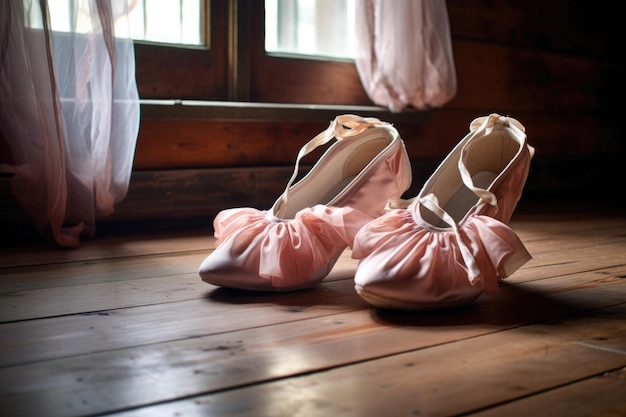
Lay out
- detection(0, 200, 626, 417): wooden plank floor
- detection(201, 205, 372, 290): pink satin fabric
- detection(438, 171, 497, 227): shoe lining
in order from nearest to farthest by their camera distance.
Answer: detection(0, 200, 626, 417): wooden plank floor
detection(201, 205, 372, 290): pink satin fabric
detection(438, 171, 497, 227): shoe lining

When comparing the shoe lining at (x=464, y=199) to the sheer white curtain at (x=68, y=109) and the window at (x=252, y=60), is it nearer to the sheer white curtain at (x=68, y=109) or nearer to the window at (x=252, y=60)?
the sheer white curtain at (x=68, y=109)

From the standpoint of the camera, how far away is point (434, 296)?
1067 mm

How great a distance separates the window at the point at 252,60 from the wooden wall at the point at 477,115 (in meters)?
0.11

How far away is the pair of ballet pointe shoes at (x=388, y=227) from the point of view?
1074 millimetres

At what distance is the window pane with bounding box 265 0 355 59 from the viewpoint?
2.25 metres

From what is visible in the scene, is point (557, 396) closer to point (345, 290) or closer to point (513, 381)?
point (513, 381)

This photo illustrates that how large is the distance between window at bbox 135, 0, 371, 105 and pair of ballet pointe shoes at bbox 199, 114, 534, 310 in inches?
32.8

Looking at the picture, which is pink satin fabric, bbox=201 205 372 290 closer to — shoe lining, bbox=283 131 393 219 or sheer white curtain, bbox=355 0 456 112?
shoe lining, bbox=283 131 393 219

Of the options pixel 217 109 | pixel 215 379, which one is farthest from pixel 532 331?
pixel 217 109

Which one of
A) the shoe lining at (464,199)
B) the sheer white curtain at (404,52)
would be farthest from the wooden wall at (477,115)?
the shoe lining at (464,199)

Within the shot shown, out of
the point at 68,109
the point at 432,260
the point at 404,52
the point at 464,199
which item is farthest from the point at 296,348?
the point at 404,52

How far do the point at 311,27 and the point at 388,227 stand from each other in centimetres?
134

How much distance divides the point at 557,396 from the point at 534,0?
253 cm

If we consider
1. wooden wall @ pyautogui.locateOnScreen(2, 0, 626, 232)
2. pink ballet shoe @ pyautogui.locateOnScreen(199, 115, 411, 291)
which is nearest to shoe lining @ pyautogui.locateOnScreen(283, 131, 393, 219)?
pink ballet shoe @ pyautogui.locateOnScreen(199, 115, 411, 291)
